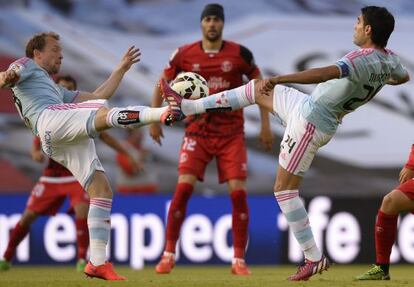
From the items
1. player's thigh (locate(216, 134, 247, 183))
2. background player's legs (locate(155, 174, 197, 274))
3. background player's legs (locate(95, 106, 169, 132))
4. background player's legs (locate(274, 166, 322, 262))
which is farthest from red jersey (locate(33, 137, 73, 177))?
background player's legs (locate(274, 166, 322, 262))

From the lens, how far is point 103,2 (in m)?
16.0

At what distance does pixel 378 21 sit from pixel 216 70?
2.65 metres

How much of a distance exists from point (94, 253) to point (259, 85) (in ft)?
5.78

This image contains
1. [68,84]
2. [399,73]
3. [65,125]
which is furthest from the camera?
[68,84]

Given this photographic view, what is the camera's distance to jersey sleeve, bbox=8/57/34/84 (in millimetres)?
8641

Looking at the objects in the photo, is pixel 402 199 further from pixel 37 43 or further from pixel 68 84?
pixel 68 84

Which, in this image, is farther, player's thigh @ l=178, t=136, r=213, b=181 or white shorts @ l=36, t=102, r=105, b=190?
player's thigh @ l=178, t=136, r=213, b=181

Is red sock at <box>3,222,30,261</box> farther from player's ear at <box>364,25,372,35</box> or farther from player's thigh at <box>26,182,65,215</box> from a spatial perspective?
player's ear at <box>364,25,372,35</box>

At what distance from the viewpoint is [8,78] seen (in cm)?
844

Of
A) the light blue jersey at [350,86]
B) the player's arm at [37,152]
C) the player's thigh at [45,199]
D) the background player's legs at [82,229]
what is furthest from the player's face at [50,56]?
the player's thigh at [45,199]

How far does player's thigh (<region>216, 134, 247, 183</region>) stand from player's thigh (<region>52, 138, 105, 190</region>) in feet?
7.12

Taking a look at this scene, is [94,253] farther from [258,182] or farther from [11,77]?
[258,182]

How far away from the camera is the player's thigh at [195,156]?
10720 millimetres

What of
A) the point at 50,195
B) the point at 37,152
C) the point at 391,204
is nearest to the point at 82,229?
the point at 50,195
